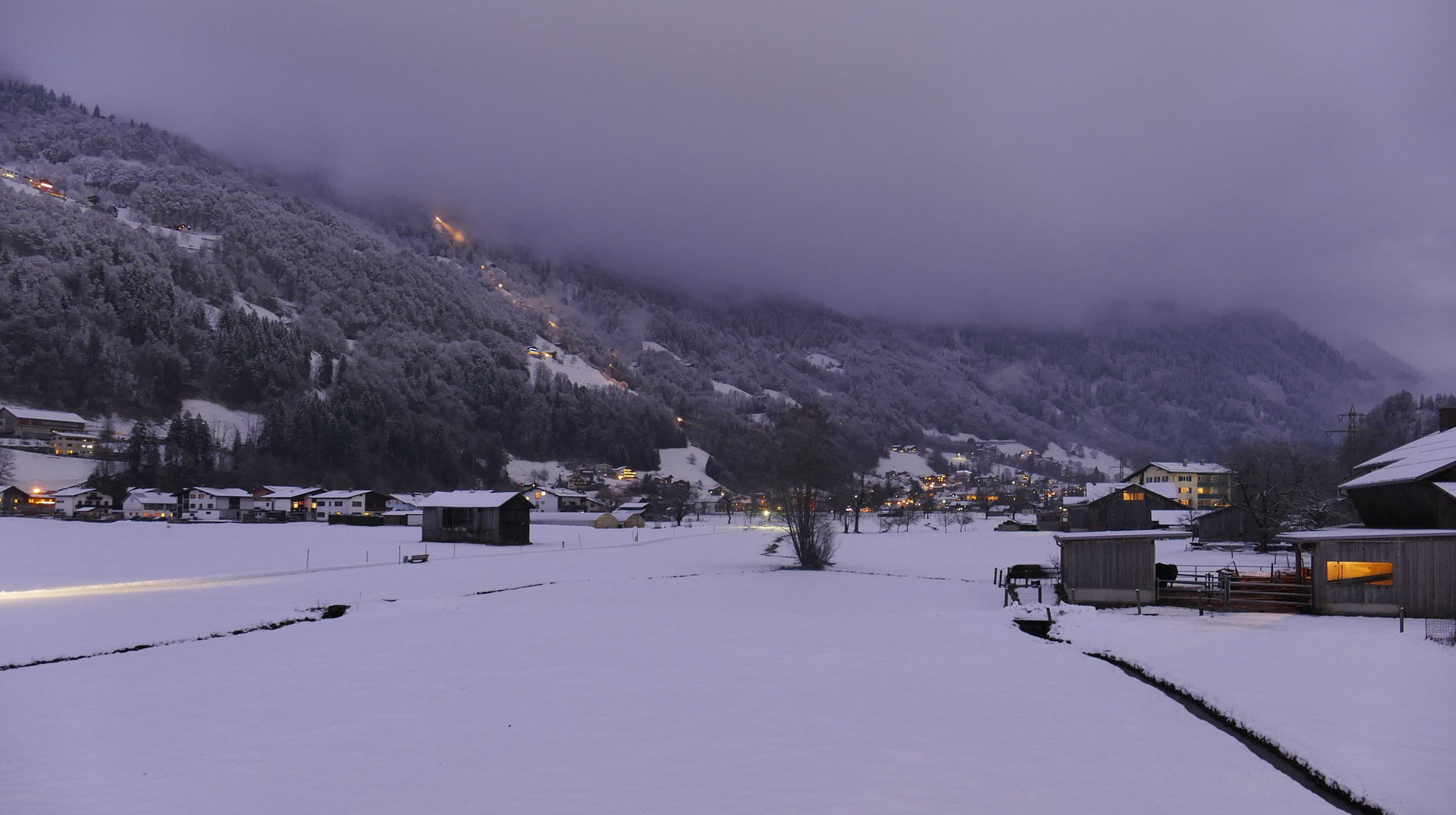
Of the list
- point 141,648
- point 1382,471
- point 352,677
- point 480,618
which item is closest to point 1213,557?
point 1382,471

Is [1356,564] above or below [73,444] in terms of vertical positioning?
below

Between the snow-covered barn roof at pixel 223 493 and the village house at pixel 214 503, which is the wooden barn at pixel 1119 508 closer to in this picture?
the village house at pixel 214 503

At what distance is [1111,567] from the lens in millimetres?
33656

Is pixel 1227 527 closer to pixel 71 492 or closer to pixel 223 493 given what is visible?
pixel 223 493

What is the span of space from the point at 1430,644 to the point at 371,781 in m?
25.7

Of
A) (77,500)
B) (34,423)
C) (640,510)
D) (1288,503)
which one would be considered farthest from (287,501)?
(1288,503)

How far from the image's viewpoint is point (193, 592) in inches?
1443

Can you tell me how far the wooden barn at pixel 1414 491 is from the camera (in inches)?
1180

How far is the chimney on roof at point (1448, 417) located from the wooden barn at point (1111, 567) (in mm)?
22632

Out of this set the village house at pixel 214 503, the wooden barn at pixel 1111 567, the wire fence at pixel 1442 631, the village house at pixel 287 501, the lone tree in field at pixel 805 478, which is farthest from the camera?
the village house at pixel 287 501

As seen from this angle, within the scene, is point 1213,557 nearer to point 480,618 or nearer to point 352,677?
point 480,618

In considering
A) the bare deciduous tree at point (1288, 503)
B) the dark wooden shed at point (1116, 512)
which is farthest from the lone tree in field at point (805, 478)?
the dark wooden shed at point (1116, 512)

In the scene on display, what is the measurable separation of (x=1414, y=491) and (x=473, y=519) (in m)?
64.6

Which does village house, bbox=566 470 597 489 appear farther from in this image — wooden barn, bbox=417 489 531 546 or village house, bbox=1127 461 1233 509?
wooden barn, bbox=417 489 531 546
